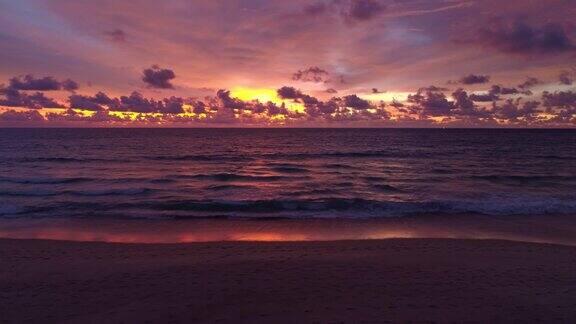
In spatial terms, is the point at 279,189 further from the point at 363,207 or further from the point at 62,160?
the point at 62,160

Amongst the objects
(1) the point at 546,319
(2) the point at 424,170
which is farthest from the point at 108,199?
(2) the point at 424,170

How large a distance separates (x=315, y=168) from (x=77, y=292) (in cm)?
3146

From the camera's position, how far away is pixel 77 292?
30.7 ft

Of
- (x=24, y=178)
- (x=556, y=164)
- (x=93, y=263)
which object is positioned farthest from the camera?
(x=556, y=164)

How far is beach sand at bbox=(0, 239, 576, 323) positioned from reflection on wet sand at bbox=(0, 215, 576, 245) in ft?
4.61

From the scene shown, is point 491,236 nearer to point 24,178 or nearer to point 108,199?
point 108,199

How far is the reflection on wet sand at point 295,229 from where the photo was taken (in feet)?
49.5

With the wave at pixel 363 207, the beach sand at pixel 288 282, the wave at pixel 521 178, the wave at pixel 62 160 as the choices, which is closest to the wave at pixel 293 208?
the wave at pixel 363 207

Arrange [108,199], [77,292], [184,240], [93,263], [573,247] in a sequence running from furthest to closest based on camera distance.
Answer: [108,199], [184,240], [573,247], [93,263], [77,292]

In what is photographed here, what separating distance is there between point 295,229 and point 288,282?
21.8ft

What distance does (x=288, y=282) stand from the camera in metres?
9.93

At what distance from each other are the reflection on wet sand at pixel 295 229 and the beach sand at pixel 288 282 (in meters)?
1.40

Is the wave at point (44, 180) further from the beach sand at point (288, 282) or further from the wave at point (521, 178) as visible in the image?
the wave at point (521, 178)

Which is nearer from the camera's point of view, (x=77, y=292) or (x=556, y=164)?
(x=77, y=292)
